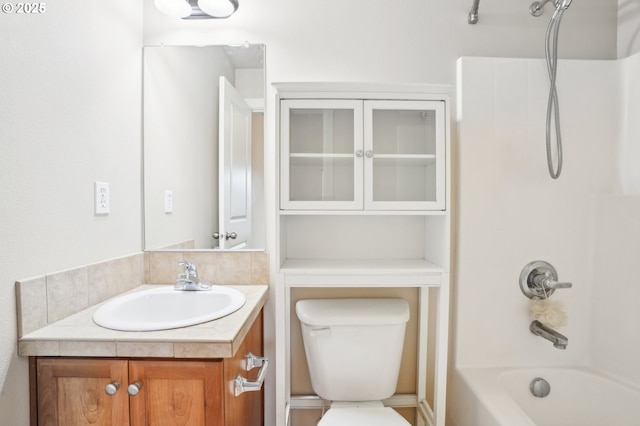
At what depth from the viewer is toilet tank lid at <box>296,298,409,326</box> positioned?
4.40ft

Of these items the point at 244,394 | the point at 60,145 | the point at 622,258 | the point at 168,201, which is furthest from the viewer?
the point at 168,201

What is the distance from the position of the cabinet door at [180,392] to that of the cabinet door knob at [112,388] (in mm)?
40

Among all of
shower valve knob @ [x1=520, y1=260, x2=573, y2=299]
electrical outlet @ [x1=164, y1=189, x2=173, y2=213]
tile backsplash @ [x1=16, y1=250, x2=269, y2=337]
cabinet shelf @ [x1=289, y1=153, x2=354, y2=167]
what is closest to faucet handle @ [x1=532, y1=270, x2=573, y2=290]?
shower valve knob @ [x1=520, y1=260, x2=573, y2=299]

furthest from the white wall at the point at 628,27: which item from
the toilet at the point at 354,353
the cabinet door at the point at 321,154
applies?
the toilet at the point at 354,353

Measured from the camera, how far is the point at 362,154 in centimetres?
135

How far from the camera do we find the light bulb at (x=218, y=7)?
1.47m

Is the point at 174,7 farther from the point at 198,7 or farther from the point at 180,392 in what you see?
the point at 180,392

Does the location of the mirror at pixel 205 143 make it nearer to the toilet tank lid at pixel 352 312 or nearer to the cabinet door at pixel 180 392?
the toilet tank lid at pixel 352 312

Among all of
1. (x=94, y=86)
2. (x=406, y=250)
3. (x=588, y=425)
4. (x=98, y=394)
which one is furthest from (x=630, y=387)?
(x=94, y=86)

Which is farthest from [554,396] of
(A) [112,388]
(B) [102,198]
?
(B) [102,198]

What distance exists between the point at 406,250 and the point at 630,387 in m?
1.08

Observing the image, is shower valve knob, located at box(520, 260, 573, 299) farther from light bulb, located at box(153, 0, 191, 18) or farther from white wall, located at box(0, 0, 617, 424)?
light bulb, located at box(153, 0, 191, 18)

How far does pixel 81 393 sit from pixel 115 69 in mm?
1201

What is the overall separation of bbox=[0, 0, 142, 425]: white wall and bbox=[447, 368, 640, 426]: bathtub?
1.57m
